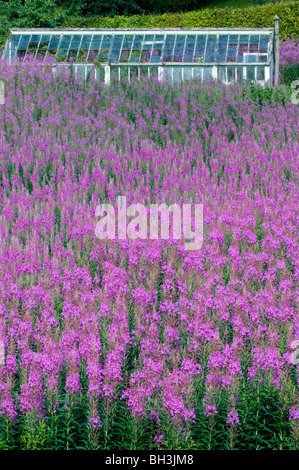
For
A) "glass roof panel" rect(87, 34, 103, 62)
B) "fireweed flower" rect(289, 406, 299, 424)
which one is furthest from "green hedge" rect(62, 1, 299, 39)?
"fireweed flower" rect(289, 406, 299, 424)

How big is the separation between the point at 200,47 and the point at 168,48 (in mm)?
917

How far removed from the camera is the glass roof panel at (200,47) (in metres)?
22.0

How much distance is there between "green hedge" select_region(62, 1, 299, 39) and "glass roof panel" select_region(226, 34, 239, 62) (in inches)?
349

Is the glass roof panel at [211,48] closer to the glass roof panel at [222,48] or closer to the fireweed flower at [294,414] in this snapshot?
the glass roof panel at [222,48]

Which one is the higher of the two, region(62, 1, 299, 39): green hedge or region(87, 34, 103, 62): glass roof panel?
region(62, 1, 299, 39): green hedge

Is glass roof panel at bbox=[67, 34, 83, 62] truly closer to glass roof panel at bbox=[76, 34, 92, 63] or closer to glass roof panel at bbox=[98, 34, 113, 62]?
glass roof panel at bbox=[76, 34, 92, 63]

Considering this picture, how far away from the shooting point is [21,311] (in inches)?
229

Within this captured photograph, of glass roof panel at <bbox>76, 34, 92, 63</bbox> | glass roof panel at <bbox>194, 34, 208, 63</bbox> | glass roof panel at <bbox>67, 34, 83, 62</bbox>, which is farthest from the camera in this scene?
glass roof panel at <bbox>67, 34, 83, 62</bbox>

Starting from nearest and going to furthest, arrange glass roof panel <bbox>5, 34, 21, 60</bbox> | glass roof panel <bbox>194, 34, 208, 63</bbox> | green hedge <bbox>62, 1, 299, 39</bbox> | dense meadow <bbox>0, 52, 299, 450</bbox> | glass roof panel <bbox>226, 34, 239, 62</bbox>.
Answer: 1. dense meadow <bbox>0, 52, 299, 450</bbox>
2. glass roof panel <bbox>226, 34, 239, 62</bbox>
3. glass roof panel <bbox>194, 34, 208, 63</bbox>
4. glass roof panel <bbox>5, 34, 21, 60</bbox>
5. green hedge <bbox>62, 1, 299, 39</bbox>

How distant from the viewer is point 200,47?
22266 millimetres

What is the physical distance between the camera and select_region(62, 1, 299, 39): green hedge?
31234mm

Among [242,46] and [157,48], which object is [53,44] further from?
[242,46]

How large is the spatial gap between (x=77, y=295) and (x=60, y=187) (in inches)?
137
